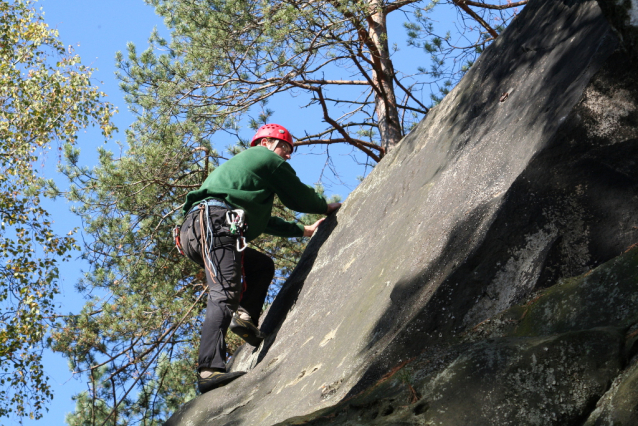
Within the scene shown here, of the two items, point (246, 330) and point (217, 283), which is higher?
point (217, 283)

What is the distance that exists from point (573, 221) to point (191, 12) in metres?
6.50

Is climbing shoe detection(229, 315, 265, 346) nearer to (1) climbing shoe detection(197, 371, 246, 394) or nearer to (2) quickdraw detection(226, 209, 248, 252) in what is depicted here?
(1) climbing shoe detection(197, 371, 246, 394)

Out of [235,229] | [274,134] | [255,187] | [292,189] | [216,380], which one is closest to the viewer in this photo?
[216,380]

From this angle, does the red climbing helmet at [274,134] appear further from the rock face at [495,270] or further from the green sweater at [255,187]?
the rock face at [495,270]

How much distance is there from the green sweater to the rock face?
19.1 inches

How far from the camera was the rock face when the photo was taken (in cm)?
196

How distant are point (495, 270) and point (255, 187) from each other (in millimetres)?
2302

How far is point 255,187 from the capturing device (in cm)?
477

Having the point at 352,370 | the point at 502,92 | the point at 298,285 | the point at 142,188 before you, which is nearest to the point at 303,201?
the point at 298,285

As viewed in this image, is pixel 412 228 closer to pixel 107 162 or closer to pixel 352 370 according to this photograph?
pixel 352 370

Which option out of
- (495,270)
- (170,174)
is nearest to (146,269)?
(170,174)

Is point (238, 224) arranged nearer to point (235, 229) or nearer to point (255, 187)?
point (235, 229)

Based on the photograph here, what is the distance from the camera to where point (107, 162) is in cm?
860

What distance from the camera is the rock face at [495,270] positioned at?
196 centimetres
